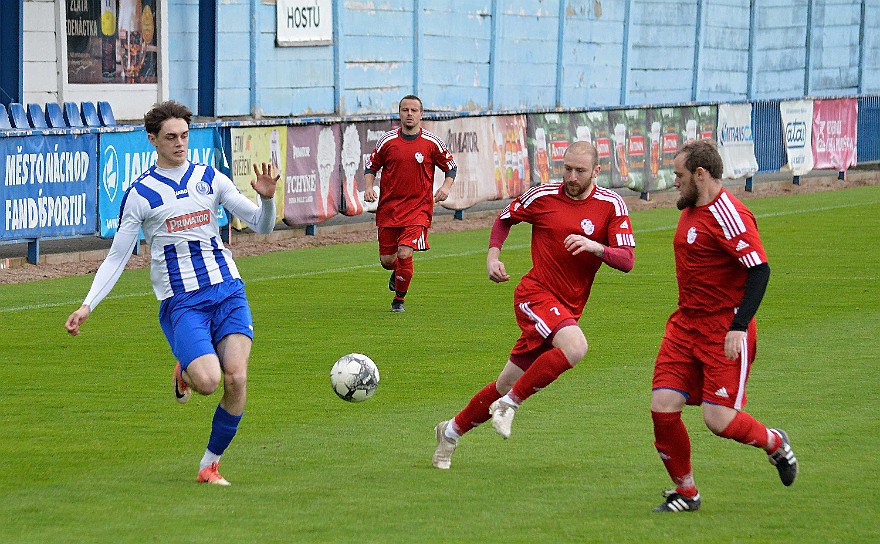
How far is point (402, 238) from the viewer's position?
47.8ft

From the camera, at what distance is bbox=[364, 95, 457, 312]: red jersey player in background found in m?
14.6

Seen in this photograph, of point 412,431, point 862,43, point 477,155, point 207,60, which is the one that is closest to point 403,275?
point 412,431

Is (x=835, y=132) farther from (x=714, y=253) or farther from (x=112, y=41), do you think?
(x=714, y=253)

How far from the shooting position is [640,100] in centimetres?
3647

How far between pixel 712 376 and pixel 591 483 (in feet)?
3.67

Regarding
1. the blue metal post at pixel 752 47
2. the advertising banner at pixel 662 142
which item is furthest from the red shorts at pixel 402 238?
the blue metal post at pixel 752 47

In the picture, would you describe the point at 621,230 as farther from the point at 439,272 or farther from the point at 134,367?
the point at 439,272

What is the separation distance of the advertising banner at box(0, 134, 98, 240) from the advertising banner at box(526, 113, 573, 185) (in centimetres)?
922

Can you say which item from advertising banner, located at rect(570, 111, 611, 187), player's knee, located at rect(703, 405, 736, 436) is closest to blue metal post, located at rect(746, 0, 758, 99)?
advertising banner, located at rect(570, 111, 611, 187)

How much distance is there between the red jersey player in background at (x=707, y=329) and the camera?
6.77 metres

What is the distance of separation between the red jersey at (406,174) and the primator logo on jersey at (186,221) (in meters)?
7.05

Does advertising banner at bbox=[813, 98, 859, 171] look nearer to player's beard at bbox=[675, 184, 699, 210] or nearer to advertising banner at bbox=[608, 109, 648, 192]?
advertising banner at bbox=[608, 109, 648, 192]

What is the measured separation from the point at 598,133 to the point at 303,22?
249 inches

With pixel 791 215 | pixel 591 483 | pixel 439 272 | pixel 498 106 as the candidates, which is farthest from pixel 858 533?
pixel 498 106
